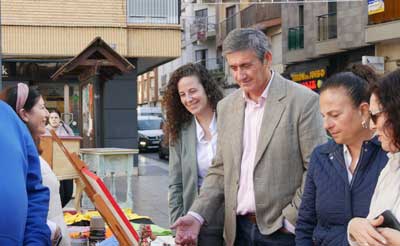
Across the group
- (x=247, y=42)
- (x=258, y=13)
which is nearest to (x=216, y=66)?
(x=258, y=13)

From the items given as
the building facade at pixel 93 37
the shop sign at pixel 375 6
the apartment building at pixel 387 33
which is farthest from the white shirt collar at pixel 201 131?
the shop sign at pixel 375 6

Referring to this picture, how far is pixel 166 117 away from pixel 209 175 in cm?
76

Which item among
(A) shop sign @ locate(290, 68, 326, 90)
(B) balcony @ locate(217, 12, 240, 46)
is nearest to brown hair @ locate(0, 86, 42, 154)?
(A) shop sign @ locate(290, 68, 326, 90)

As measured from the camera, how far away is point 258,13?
34.2 meters

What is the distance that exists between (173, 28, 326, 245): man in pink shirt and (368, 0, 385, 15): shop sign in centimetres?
1881

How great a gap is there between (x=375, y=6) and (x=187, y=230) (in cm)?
1931

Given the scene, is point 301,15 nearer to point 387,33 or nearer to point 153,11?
point 387,33

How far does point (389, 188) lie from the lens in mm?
2088

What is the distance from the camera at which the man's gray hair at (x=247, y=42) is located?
312cm

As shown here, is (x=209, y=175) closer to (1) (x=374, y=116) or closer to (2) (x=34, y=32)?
(1) (x=374, y=116)

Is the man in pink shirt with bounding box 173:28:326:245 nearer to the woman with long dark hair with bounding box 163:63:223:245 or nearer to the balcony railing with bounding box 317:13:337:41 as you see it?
the woman with long dark hair with bounding box 163:63:223:245

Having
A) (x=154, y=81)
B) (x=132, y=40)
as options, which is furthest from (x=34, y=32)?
(x=154, y=81)

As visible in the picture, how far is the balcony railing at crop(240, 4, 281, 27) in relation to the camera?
32469 mm

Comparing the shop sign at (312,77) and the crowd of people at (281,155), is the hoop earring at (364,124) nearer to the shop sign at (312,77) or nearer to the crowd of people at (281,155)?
the crowd of people at (281,155)
